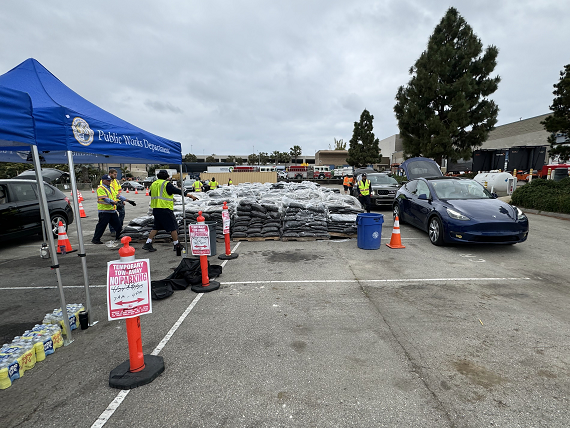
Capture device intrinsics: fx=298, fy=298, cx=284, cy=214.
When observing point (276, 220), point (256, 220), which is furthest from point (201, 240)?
point (276, 220)

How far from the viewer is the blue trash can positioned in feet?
22.4

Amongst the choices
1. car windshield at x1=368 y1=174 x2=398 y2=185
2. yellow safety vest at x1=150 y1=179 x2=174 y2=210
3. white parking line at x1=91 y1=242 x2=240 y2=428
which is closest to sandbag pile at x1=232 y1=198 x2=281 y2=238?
yellow safety vest at x1=150 y1=179 x2=174 y2=210

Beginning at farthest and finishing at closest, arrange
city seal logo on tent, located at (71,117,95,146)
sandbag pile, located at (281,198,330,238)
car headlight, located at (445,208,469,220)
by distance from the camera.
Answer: sandbag pile, located at (281,198,330,238) < car headlight, located at (445,208,469,220) < city seal logo on tent, located at (71,117,95,146)

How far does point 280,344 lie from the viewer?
310 cm

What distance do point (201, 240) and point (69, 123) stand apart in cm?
227

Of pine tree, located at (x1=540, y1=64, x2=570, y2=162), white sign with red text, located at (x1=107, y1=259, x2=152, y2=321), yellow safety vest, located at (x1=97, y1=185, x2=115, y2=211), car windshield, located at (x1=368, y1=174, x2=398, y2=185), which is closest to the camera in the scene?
white sign with red text, located at (x1=107, y1=259, x2=152, y2=321)

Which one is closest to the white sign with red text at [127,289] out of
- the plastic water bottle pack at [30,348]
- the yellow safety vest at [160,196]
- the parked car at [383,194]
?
the plastic water bottle pack at [30,348]

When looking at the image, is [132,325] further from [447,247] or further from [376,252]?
[447,247]

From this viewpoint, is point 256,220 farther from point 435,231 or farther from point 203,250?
point 435,231

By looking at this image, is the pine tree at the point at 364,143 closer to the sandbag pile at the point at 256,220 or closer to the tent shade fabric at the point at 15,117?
the sandbag pile at the point at 256,220

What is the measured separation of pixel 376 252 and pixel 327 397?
4.75 meters

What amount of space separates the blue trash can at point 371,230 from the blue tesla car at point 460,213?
4.65ft

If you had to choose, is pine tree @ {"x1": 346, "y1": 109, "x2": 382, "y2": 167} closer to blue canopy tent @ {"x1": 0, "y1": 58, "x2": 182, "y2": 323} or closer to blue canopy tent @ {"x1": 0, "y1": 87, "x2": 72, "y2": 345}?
blue canopy tent @ {"x1": 0, "y1": 58, "x2": 182, "y2": 323}

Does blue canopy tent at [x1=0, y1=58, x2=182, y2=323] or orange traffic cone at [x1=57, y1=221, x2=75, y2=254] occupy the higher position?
blue canopy tent at [x1=0, y1=58, x2=182, y2=323]
